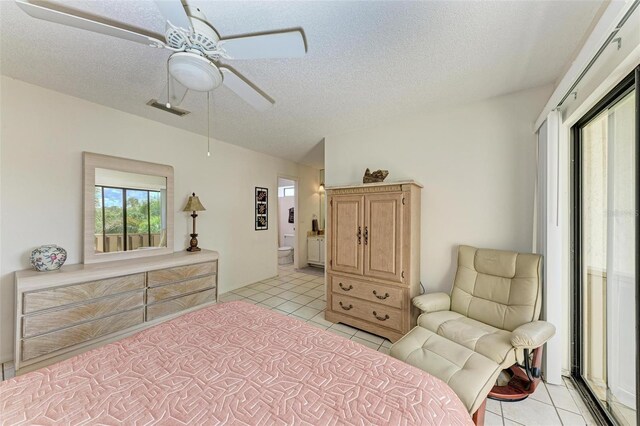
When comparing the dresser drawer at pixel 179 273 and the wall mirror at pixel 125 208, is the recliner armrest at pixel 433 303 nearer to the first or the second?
the dresser drawer at pixel 179 273

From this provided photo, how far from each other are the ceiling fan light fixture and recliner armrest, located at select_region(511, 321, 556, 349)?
2.55m

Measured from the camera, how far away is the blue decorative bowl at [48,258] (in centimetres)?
212

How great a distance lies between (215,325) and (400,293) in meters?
1.75

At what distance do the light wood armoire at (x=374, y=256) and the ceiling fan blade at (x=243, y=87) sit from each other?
1323 millimetres

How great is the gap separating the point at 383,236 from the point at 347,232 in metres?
0.44

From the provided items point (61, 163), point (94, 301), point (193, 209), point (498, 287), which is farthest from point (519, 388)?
point (61, 163)

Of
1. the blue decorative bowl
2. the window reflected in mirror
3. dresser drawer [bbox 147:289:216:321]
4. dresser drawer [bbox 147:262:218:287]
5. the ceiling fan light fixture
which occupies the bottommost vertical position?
dresser drawer [bbox 147:289:216:321]

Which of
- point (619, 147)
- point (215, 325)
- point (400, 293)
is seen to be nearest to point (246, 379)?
point (215, 325)

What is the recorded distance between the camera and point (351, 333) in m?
2.62

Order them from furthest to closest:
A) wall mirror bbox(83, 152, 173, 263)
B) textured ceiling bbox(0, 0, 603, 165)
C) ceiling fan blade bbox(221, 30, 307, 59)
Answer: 1. wall mirror bbox(83, 152, 173, 263)
2. textured ceiling bbox(0, 0, 603, 165)
3. ceiling fan blade bbox(221, 30, 307, 59)

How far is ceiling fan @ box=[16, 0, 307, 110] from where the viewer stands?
3.47ft

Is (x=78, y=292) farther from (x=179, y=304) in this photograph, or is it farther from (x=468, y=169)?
(x=468, y=169)

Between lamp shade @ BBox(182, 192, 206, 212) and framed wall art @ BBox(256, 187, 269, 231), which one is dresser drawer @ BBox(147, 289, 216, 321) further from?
framed wall art @ BBox(256, 187, 269, 231)

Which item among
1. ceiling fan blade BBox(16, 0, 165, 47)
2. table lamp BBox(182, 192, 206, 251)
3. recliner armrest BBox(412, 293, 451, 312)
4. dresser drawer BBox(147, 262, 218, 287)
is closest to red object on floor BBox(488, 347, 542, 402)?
recliner armrest BBox(412, 293, 451, 312)
